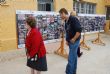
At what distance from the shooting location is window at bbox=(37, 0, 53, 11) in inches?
423

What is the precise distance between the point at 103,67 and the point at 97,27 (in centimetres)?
618

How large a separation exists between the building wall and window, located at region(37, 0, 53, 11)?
1.84 metres

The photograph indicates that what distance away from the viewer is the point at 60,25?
1020cm

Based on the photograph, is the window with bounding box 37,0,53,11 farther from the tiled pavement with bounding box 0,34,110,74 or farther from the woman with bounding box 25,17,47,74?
the woman with bounding box 25,17,47,74

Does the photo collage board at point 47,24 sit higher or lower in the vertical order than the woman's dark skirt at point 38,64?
higher

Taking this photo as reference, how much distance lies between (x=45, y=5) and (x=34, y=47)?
21.3 feet

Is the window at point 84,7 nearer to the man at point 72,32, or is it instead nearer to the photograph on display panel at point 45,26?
the photograph on display panel at point 45,26

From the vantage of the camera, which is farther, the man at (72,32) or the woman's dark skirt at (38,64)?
the man at (72,32)

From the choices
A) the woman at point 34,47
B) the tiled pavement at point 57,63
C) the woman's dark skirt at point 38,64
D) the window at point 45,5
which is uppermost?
the window at point 45,5

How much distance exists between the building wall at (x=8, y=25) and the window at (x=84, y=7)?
19.7 ft

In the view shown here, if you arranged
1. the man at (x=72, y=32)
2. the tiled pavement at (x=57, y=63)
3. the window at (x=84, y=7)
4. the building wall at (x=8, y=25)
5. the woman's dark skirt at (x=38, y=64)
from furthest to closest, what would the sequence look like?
1. the window at (x=84, y=7)
2. the building wall at (x=8, y=25)
3. the tiled pavement at (x=57, y=63)
4. the man at (x=72, y=32)
5. the woman's dark skirt at (x=38, y=64)

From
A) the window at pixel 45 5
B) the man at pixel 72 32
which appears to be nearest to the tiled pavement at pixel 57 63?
the man at pixel 72 32

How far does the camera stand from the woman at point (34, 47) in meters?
4.74

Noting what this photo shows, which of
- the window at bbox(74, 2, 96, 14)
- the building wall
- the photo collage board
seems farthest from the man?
the window at bbox(74, 2, 96, 14)
